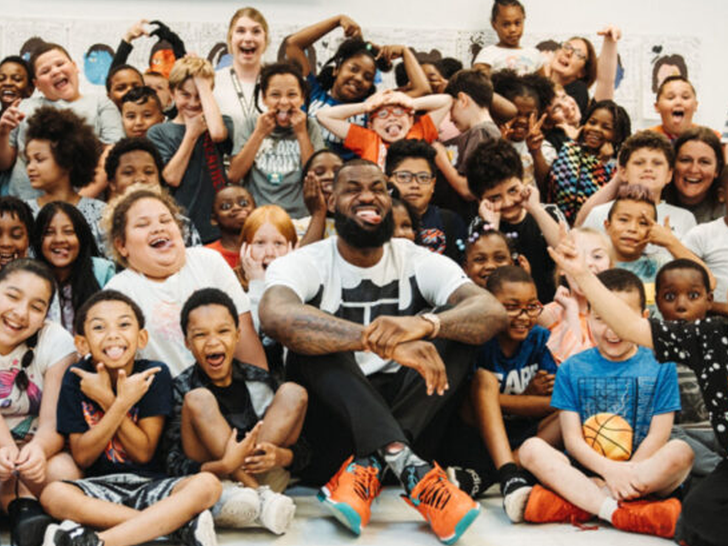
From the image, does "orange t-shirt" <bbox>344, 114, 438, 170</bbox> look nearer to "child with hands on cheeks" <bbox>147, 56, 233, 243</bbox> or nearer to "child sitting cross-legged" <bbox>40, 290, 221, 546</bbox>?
"child with hands on cheeks" <bbox>147, 56, 233, 243</bbox>

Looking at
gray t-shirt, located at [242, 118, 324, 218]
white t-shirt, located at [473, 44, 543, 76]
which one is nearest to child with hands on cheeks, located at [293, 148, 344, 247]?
gray t-shirt, located at [242, 118, 324, 218]

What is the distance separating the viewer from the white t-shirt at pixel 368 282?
346 centimetres

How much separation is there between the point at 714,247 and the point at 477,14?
3595 millimetres

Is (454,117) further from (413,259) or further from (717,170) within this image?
(413,259)

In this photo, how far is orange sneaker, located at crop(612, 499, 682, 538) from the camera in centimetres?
299

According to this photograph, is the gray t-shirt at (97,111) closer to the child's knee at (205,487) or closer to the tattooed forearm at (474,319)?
the tattooed forearm at (474,319)

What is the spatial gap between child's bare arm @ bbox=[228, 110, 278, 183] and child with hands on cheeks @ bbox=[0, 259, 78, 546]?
1829 millimetres

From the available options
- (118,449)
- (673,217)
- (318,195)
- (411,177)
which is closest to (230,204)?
(318,195)

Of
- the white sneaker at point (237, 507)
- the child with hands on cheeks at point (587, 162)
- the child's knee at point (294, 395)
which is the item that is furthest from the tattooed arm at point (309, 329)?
the child with hands on cheeks at point (587, 162)

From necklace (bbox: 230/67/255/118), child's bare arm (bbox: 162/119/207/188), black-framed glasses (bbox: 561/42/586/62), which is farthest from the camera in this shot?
black-framed glasses (bbox: 561/42/586/62)

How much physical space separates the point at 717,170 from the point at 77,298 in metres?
3.20

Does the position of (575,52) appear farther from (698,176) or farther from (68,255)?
(68,255)

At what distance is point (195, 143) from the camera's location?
16.7ft

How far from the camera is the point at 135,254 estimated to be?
3.58m
